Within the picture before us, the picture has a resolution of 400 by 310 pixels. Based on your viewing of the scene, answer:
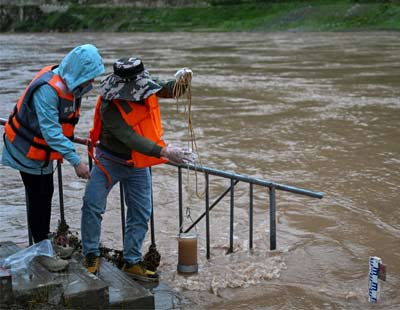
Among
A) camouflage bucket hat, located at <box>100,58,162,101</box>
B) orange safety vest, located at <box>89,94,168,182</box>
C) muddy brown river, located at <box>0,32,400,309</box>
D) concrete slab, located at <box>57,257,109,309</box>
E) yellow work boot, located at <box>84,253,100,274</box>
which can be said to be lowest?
muddy brown river, located at <box>0,32,400,309</box>

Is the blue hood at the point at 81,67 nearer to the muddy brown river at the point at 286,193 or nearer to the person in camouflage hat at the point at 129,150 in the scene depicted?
the person in camouflage hat at the point at 129,150

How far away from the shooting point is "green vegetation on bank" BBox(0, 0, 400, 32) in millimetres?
56281

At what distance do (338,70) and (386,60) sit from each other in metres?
3.87

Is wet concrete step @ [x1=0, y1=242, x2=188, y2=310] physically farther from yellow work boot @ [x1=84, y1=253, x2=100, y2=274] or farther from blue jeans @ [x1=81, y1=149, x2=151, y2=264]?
blue jeans @ [x1=81, y1=149, x2=151, y2=264]

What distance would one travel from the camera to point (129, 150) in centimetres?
525

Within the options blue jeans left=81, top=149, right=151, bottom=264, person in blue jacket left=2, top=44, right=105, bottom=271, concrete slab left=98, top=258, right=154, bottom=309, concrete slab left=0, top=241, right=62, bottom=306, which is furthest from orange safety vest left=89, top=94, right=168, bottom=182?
concrete slab left=0, top=241, right=62, bottom=306

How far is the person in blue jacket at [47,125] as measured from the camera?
4934mm

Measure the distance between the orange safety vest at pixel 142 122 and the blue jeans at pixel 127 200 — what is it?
103 millimetres

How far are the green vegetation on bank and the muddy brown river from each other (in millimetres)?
33039

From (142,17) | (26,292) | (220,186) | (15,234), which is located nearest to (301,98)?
(220,186)

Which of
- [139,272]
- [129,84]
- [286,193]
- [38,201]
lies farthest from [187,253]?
[286,193]

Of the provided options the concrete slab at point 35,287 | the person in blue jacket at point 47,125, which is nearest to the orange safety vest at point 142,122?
the person in blue jacket at point 47,125

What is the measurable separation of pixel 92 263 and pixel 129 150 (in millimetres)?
887

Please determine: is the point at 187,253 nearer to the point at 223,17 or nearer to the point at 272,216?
the point at 272,216
